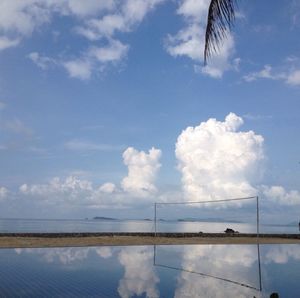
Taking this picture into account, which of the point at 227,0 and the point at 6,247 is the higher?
the point at 227,0

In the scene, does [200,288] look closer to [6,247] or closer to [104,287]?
[104,287]

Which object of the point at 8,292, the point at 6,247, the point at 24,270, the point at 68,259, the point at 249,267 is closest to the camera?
the point at 8,292

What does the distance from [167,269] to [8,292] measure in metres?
8.60

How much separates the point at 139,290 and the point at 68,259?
11.1 metres

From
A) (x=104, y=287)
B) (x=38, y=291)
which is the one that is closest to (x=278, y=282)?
(x=104, y=287)

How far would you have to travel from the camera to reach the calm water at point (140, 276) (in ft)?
49.8

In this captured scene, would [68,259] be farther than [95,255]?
No

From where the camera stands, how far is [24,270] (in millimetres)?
20047

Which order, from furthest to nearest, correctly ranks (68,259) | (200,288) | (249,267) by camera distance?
1. (68,259)
2. (249,267)
3. (200,288)

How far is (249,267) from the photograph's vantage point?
2316 cm

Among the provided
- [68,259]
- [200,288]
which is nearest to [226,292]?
[200,288]

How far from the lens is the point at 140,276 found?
1881 cm

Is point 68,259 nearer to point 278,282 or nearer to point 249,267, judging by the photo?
point 249,267

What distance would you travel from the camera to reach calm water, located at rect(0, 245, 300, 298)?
15188mm
